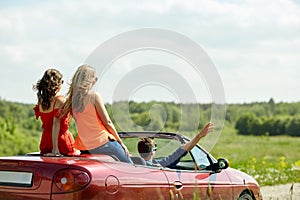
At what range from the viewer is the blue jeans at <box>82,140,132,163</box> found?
633cm

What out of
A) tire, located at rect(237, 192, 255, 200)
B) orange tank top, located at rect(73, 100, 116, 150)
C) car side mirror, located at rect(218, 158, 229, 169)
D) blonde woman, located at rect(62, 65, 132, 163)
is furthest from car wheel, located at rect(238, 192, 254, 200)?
orange tank top, located at rect(73, 100, 116, 150)

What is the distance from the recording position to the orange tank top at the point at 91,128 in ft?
21.0

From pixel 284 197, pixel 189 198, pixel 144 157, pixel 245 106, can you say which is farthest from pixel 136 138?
pixel 245 106

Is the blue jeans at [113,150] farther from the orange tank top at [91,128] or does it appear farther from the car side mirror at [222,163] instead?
the car side mirror at [222,163]

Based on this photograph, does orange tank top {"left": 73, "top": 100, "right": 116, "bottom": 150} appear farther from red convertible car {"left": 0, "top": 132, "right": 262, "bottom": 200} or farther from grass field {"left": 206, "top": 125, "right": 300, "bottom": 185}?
grass field {"left": 206, "top": 125, "right": 300, "bottom": 185}

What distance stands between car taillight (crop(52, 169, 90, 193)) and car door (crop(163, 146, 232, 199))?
1170 millimetres

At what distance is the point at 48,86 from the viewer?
6609mm

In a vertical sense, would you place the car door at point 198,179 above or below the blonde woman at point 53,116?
below

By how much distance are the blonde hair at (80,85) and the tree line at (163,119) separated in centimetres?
50

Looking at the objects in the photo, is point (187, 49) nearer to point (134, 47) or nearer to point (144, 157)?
→ point (134, 47)

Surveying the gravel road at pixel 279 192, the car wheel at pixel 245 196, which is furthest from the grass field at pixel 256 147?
the car wheel at pixel 245 196

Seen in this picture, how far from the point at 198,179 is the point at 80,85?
1.71m

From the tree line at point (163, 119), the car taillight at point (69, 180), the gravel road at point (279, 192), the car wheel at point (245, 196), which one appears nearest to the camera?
the car taillight at point (69, 180)

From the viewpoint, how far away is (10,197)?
5.81 metres
